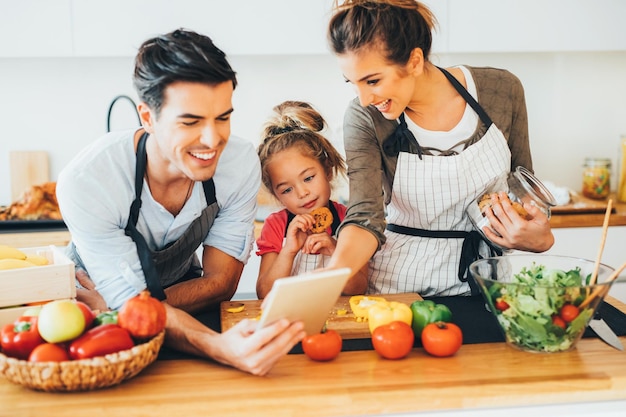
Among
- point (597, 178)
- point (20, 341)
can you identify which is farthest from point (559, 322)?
point (597, 178)

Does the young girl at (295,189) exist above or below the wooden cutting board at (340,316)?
above

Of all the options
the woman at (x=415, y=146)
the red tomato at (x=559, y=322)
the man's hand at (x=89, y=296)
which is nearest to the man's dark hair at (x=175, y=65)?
the woman at (x=415, y=146)

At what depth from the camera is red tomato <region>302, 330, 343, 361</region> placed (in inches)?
56.8

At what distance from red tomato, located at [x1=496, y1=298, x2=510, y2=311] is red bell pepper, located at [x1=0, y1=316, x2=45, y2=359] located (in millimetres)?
892

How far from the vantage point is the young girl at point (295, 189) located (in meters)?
2.14

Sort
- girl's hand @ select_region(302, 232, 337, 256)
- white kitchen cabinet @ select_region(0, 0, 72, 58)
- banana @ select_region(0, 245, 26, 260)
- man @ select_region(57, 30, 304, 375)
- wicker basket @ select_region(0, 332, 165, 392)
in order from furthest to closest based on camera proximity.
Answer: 1. white kitchen cabinet @ select_region(0, 0, 72, 58)
2. girl's hand @ select_region(302, 232, 337, 256)
3. banana @ select_region(0, 245, 26, 260)
4. man @ select_region(57, 30, 304, 375)
5. wicker basket @ select_region(0, 332, 165, 392)

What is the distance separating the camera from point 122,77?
11.4 ft

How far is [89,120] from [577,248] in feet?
7.71

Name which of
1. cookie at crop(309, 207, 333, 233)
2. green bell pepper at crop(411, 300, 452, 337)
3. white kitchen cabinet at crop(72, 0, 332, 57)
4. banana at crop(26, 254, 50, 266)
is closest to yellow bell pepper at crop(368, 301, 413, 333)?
green bell pepper at crop(411, 300, 452, 337)

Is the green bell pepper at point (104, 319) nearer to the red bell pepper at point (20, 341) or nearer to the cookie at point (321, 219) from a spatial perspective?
the red bell pepper at point (20, 341)

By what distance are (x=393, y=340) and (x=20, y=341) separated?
71 centimetres

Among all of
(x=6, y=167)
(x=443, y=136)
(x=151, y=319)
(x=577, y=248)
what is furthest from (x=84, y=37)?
(x=577, y=248)

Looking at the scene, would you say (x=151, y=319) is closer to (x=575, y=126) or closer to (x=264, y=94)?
(x=264, y=94)

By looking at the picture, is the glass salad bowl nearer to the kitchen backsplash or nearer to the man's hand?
the man's hand
